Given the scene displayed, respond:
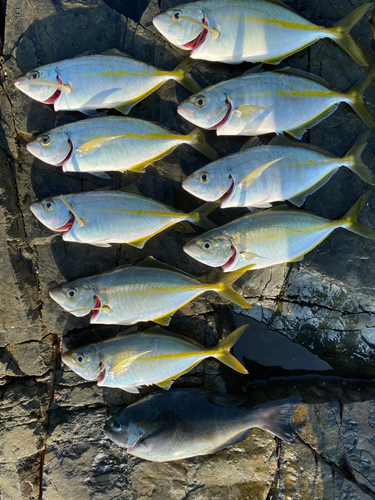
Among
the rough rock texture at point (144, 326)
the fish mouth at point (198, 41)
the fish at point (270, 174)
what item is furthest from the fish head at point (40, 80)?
the fish at point (270, 174)

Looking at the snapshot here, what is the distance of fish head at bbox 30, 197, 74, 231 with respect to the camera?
2816 mm

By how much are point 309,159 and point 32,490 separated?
13.4ft

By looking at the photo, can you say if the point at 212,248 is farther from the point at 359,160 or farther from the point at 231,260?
the point at 359,160

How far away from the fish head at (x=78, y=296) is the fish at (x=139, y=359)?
0.34 m

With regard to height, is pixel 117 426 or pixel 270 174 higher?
pixel 270 174

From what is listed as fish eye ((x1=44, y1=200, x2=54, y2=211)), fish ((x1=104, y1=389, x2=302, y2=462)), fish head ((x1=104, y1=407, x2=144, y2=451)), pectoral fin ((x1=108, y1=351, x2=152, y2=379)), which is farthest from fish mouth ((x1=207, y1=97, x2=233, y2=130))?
fish head ((x1=104, y1=407, x2=144, y2=451))

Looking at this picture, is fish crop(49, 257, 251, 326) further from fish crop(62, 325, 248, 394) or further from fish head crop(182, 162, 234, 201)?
fish head crop(182, 162, 234, 201)

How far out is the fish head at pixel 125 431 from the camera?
284 centimetres

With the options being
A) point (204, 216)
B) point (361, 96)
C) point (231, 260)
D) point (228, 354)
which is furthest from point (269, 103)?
point (228, 354)

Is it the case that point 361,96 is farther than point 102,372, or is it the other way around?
point 361,96

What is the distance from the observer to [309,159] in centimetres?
293

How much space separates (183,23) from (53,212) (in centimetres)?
192

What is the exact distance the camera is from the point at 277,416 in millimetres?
2955

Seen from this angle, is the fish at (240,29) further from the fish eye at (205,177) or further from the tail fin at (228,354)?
the tail fin at (228,354)
